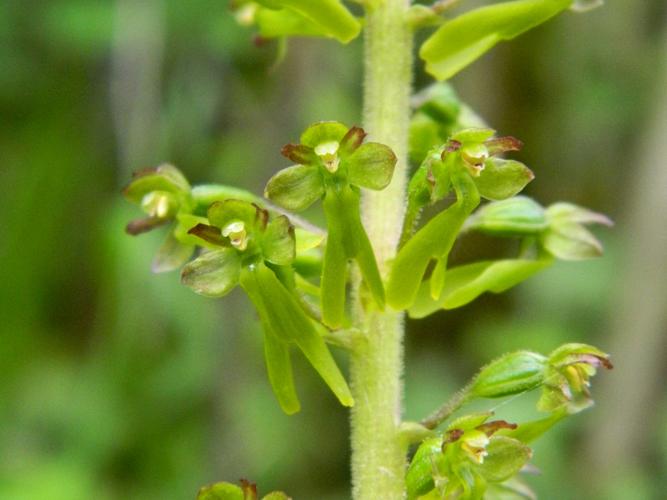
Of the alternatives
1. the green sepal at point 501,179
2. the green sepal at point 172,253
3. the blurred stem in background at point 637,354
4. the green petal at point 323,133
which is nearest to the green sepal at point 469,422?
the green sepal at point 501,179

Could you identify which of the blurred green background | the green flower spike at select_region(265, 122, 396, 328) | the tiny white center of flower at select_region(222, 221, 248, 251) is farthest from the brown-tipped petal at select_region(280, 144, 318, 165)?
the blurred green background

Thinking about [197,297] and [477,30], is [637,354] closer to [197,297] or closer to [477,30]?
[197,297]

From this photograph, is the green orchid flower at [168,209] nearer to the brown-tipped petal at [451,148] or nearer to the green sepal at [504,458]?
the brown-tipped petal at [451,148]

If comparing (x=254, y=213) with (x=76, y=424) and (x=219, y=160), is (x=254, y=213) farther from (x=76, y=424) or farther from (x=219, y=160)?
(x=219, y=160)

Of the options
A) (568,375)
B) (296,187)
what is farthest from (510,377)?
(296,187)

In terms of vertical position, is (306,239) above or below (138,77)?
below
